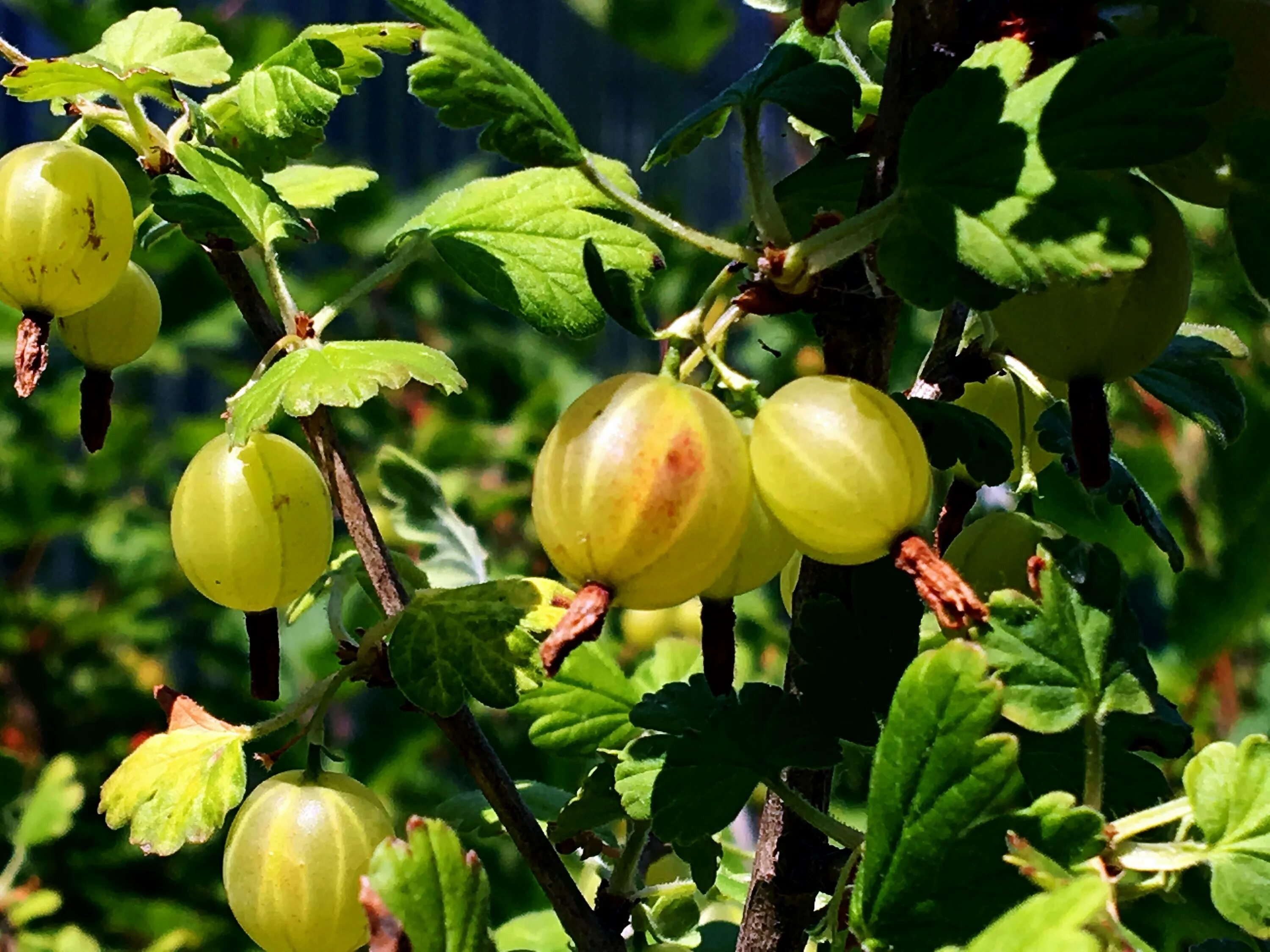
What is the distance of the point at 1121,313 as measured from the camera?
40 cm

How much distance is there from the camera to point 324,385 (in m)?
0.46

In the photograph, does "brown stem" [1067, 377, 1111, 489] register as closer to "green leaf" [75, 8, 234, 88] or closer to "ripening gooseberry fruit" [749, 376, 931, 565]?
"ripening gooseberry fruit" [749, 376, 931, 565]

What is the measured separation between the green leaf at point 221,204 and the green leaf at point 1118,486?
328mm

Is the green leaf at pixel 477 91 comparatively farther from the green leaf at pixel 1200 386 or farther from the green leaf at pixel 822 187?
the green leaf at pixel 1200 386

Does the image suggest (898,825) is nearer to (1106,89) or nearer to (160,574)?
(1106,89)

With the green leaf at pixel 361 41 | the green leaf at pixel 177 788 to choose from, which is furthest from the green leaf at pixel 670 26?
the green leaf at pixel 177 788

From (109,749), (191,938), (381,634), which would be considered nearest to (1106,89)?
(381,634)

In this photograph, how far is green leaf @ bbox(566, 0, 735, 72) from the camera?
303 cm

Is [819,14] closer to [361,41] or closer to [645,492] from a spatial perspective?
[645,492]

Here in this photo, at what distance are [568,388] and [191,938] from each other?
0.96 meters

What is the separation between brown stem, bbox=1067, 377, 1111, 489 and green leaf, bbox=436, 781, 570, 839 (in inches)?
12.2

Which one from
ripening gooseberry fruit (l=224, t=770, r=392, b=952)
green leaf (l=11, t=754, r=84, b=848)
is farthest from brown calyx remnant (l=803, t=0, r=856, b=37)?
green leaf (l=11, t=754, r=84, b=848)

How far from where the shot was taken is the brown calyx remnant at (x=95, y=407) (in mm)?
547

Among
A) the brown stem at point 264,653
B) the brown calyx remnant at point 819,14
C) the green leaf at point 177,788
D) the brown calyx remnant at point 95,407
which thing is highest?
the brown calyx remnant at point 819,14
